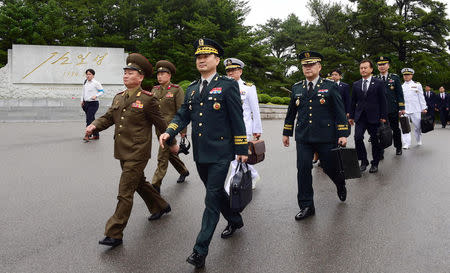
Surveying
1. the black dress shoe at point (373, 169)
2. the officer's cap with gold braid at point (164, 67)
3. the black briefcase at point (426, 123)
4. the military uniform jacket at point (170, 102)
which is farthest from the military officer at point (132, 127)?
the black briefcase at point (426, 123)

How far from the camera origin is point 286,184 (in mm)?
6391

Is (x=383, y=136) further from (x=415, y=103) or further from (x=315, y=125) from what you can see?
(x=415, y=103)

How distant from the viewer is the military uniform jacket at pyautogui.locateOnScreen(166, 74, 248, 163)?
3.53 m

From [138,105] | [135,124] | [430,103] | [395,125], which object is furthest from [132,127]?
[430,103]

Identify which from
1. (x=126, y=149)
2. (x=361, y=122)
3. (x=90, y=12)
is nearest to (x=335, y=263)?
(x=126, y=149)

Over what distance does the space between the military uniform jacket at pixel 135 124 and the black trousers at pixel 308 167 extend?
1.73 metres

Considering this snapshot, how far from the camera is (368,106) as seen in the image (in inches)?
285

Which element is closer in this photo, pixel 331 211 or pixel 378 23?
pixel 331 211

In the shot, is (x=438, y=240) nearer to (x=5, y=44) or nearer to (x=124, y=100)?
(x=124, y=100)

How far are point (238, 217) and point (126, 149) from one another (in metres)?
1.33

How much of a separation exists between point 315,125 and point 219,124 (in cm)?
164

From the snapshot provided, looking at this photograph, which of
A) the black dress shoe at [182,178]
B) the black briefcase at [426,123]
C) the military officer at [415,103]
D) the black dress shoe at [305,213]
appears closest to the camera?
the black dress shoe at [305,213]

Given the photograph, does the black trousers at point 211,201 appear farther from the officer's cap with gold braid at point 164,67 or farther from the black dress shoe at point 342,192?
the officer's cap with gold braid at point 164,67

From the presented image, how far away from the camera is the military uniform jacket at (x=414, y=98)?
448 inches
